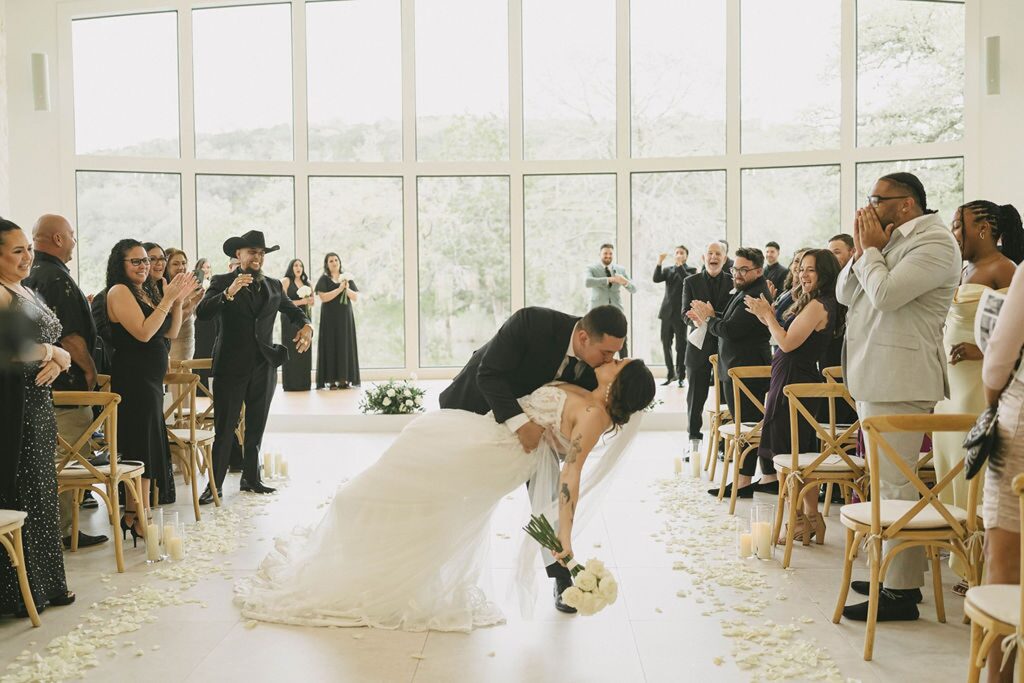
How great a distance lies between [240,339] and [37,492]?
2.33 meters

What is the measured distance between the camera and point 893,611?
379cm

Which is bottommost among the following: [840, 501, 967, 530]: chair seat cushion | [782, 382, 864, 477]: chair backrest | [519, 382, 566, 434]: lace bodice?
[840, 501, 967, 530]: chair seat cushion

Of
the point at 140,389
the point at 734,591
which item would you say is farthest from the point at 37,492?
the point at 734,591

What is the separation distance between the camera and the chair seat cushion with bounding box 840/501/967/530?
3.45m

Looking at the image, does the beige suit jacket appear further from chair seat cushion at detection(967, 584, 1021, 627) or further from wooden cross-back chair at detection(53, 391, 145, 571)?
wooden cross-back chair at detection(53, 391, 145, 571)

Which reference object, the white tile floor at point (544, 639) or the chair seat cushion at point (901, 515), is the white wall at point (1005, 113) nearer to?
the white tile floor at point (544, 639)

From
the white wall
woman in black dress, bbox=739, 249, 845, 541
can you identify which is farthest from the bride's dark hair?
the white wall

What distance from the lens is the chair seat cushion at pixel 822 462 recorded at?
4586mm

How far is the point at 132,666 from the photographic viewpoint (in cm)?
340

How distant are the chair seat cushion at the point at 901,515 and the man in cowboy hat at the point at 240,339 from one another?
368 centimetres

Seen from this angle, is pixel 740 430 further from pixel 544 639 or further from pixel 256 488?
pixel 256 488

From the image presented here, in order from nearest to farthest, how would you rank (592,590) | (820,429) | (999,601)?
(999,601) → (592,590) → (820,429)

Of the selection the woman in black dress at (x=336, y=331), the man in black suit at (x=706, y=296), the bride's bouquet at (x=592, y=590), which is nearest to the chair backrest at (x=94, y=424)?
the bride's bouquet at (x=592, y=590)

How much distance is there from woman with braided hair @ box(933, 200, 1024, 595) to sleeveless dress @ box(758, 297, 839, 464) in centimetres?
90
